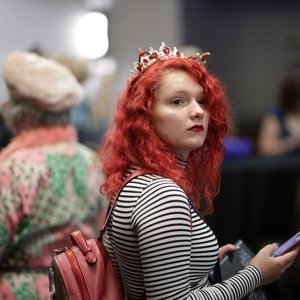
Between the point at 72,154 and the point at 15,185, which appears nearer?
the point at 15,185

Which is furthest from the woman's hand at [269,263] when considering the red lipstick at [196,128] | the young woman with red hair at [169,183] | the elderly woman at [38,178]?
the elderly woman at [38,178]

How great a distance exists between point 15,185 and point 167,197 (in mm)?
858

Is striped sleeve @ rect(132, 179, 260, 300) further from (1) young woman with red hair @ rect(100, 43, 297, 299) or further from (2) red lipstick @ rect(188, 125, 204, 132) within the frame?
(2) red lipstick @ rect(188, 125, 204, 132)

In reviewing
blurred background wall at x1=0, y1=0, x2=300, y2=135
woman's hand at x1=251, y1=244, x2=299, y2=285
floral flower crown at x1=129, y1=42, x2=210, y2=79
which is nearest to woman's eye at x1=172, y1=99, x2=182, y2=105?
floral flower crown at x1=129, y1=42, x2=210, y2=79

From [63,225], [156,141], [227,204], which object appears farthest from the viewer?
[227,204]

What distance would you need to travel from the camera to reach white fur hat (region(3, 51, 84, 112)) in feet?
6.44

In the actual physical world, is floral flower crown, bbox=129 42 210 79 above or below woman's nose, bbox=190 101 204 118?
above

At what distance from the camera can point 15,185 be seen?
1847 millimetres

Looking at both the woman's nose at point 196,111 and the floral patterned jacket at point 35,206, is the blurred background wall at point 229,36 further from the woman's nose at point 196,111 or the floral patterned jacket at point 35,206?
the woman's nose at point 196,111

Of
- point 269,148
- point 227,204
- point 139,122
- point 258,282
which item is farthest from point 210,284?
point 269,148

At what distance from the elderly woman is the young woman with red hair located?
1.66 feet

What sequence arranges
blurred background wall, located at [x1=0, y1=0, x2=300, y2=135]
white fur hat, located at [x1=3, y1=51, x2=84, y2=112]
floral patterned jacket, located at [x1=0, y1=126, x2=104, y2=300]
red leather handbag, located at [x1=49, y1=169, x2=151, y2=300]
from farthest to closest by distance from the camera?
blurred background wall, located at [x1=0, y1=0, x2=300, y2=135]
white fur hat, located at [x1=3, y1=51, x2=84, y2=112]
floral patterned jacket, located at [x1=0, y1=126, x2=104, y2=300]
red leather handbag, located at [x1=49, y1=169, x2=151, y2=300]

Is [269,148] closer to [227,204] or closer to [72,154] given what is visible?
[227,204]

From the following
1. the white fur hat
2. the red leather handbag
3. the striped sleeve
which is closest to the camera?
the striped sleeve
